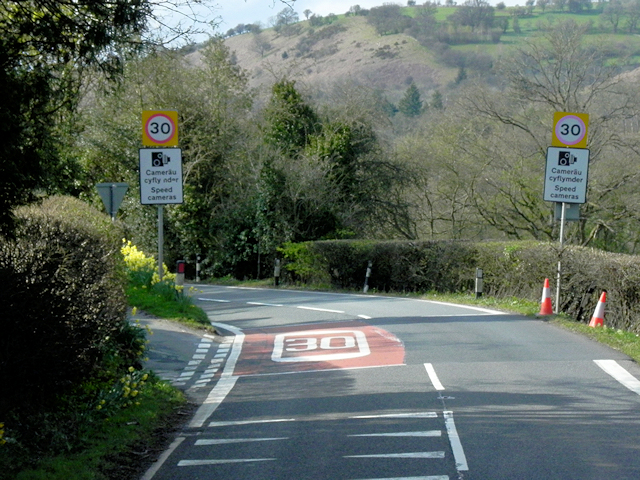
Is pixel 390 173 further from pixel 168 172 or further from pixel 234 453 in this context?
pixel 234 453

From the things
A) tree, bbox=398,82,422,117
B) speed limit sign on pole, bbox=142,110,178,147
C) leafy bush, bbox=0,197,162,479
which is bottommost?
leafy bush, bbox=0,197,162,479

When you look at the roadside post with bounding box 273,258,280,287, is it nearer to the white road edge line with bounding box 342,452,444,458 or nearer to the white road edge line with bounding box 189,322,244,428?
the white road edge line with bounding box 189,322,244,428

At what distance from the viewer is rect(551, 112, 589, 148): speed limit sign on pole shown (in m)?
16.0

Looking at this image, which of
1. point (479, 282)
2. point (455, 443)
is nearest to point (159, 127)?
point (479, 282)

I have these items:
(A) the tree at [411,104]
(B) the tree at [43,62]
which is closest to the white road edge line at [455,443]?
(B) the tree at [43,62]

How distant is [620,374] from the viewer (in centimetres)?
1024

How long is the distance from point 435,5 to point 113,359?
114 meters

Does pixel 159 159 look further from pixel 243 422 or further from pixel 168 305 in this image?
pixel 243 422

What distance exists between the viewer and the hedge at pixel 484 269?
619 inches

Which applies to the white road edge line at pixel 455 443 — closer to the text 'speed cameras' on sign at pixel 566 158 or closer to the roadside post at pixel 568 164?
the roadside post at pixel 568 164

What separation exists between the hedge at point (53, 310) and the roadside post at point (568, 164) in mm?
9978

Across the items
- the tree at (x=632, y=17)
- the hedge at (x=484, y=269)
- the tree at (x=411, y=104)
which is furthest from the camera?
the tree at (x=411, y=104)

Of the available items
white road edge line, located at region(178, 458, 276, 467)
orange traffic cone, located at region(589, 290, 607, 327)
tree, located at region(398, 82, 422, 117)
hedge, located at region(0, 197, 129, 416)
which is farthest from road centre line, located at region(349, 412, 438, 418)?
tree, located at region(398, 82, 422, 117)

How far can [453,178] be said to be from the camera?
34.8 metres
